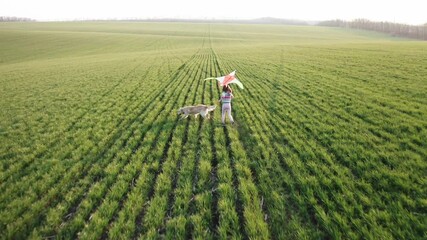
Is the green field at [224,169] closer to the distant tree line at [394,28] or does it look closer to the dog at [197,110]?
the dog at [197,110]

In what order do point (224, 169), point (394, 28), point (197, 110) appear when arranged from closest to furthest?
point (224, 169) → point (197, 110) → point (394, 28)

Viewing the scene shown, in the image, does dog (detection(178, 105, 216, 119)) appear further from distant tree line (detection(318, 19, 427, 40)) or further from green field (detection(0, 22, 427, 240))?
distant tree line (detection(318, 19, 427, 40))

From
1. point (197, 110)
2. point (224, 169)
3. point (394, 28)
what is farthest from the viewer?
point (394, 28)

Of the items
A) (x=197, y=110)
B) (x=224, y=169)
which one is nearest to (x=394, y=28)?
(x=197, y=110)

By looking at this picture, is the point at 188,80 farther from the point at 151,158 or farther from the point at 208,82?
the point at 151,158

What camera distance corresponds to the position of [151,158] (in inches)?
298

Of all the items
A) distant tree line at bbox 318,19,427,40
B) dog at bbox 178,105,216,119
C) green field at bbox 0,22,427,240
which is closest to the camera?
green field at bbox 0,22,427,240

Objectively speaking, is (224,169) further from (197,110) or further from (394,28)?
(394,28)

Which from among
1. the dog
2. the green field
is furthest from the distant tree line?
the dog

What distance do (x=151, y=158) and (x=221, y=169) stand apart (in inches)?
96.5

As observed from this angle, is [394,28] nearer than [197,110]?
No

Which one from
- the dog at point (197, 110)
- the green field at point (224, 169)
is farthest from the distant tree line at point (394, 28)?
the dog at point (197, 110)

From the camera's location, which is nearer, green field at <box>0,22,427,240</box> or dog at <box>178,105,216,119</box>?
green field at <box>0,22,427,240</box>

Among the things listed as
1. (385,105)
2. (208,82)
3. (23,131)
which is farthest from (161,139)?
(208,82)
